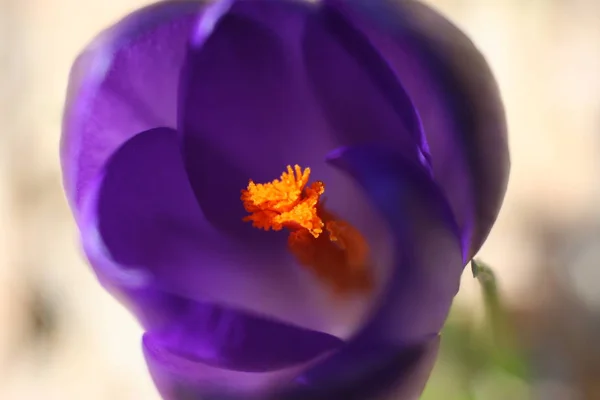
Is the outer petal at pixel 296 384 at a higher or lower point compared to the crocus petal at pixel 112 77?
lower

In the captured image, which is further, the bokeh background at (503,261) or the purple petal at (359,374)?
the bokeh background at (503,261)

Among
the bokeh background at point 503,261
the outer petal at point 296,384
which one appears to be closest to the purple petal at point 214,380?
the outer petal at point 296,384

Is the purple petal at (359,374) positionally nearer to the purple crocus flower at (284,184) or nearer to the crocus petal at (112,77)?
the purple crocus flower at (284,184)

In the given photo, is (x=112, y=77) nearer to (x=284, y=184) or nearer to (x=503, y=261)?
(x=284, y=184)

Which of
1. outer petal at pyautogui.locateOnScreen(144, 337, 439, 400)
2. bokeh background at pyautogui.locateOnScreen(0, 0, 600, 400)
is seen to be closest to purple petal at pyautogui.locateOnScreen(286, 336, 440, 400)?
outer petal at pyautogui.locateOnScreen(144, 337, 439, 400)

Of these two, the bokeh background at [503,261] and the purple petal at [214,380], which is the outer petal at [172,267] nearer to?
the purple petal at [214,380]

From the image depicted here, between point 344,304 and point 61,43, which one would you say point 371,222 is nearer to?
point 344,304

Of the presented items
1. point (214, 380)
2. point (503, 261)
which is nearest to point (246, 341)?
point (214, 380)
